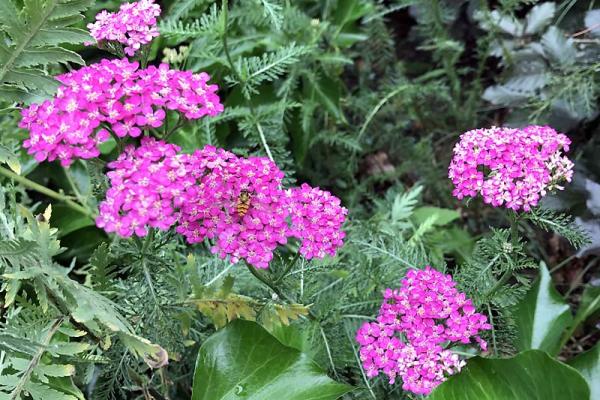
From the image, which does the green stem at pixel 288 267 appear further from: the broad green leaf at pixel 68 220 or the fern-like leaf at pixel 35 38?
the broad green leaf at pixel 68 220

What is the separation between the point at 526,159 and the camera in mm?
1040

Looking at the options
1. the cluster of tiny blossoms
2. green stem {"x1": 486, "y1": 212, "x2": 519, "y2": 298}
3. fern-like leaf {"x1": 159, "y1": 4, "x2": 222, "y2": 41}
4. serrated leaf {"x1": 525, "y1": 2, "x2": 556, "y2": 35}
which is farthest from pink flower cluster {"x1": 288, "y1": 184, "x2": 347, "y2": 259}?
serrated leaf {"x1": 525, "y1": 2, "x2": 556, "y2": 35}

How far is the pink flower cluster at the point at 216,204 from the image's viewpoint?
2.72 feet

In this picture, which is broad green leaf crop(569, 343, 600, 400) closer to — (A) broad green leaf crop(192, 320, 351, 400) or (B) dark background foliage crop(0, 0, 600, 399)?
(B) dark background foliage crop(0, 0, 600, 399)

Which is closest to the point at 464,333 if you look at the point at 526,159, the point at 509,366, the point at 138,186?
the point at 509,366

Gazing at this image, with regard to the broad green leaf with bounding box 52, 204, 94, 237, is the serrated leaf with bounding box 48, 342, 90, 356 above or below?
above

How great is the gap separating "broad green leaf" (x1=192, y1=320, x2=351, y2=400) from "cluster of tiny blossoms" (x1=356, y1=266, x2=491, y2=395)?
0.11 m

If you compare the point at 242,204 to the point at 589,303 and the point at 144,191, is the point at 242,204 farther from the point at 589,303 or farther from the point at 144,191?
the point at 589,303

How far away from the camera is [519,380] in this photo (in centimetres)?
110

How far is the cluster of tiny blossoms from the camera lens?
1.05 meters

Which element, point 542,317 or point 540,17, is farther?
point 540,17

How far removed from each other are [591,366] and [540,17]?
106 centimetres

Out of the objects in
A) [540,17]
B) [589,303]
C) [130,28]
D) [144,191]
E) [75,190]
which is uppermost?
[130,28]

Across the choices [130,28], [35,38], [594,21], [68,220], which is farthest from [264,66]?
[594,21]
